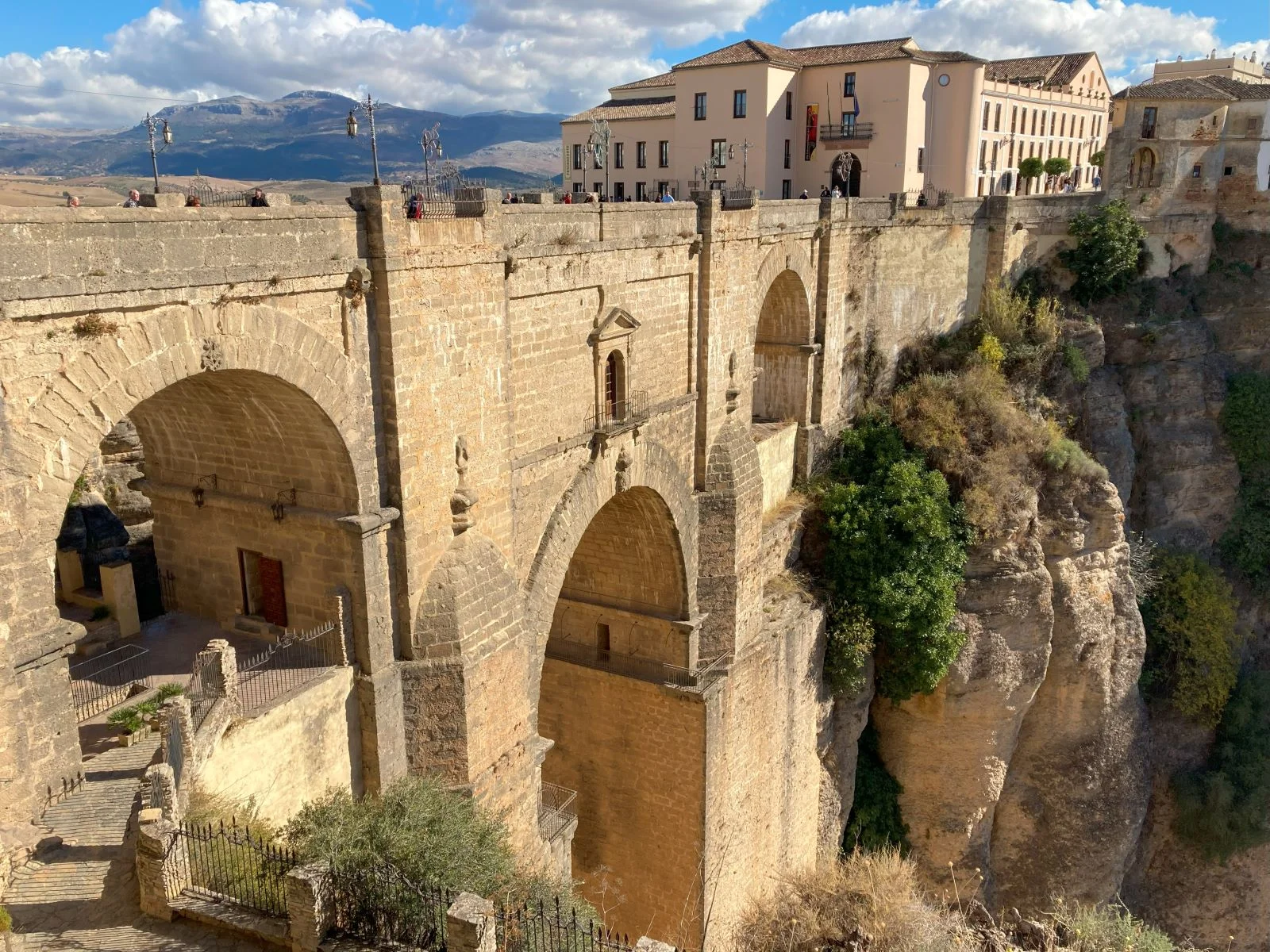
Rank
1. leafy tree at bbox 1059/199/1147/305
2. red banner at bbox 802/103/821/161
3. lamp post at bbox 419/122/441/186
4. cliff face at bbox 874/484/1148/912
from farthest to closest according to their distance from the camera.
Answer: red banner at bbox 802/103/821/161 < leafy tree at bbox 1059/199/1147/305 < cliff face at bbox 874/484/1148/912 < lamp post at bbox 419/122/441/186

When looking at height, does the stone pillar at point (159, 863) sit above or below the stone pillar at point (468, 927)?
above

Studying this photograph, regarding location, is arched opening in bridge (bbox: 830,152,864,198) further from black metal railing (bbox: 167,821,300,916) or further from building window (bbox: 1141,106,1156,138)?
black metal railing (bbox: 167,821,300,916)

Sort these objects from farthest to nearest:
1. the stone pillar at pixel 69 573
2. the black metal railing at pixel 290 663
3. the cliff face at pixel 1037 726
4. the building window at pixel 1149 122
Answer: the building window at pixel 1149 122 → the cliff face at pixel 1037 726 → the stone pillar at pixel 69 573 → the black metal railing at pixel 290 663

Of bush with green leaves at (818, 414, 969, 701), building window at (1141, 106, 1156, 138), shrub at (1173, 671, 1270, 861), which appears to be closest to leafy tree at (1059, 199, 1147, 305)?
building window at (1141, 106, 1156, 138)

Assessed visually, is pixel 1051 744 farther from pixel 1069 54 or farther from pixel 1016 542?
pixel 1069 54

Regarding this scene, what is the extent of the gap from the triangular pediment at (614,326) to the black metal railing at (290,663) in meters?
5.32

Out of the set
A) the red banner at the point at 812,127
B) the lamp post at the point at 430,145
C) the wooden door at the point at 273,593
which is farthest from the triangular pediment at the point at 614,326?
the red banner at the point at 812,127

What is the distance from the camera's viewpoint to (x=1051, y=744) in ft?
76.7

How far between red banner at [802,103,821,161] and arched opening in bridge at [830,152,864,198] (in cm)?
111

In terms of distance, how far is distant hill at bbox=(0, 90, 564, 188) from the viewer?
47.1 meters

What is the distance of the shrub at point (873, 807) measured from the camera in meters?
22.0

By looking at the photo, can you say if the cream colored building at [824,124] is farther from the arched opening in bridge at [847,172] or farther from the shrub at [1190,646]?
the shrub at [1190,646]

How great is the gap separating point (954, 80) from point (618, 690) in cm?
2558

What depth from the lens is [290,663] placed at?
10406 millimetres
